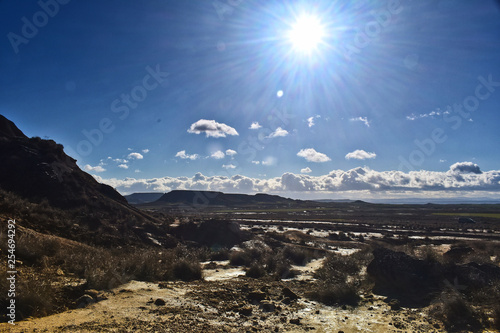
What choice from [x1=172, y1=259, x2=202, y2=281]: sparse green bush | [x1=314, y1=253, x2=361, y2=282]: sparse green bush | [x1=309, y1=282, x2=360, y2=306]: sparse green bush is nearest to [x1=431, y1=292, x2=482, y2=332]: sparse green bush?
[x1=309, y1=282, x2=360, y2=306]: sparse green bush

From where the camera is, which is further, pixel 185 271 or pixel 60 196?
pixel 60 196

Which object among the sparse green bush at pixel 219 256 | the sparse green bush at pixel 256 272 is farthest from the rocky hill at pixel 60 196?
the sparse green bush at pixel 256 272

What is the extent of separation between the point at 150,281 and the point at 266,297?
4189 millimetres

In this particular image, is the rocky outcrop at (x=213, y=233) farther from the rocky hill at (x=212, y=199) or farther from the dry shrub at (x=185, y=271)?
the rocky hill at (x=212, y=199)

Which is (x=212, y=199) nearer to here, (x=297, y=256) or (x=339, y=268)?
(x=297, y=256)

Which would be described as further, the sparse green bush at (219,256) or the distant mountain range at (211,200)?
the distant mountain range at (211,200)

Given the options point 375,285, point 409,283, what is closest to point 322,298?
point 375,285

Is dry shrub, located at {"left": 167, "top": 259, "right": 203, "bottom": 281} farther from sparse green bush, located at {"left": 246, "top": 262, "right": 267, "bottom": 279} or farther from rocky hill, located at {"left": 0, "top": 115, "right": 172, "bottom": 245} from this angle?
rocky hill, located at {"left": 0, "top": 115, "right": 172, "bottom": 245}

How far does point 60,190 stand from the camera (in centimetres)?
2284

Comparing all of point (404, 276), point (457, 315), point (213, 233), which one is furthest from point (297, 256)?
point (457, 315)

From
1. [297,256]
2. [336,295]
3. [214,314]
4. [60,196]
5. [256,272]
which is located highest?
[60,196]

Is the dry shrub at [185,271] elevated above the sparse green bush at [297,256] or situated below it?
above

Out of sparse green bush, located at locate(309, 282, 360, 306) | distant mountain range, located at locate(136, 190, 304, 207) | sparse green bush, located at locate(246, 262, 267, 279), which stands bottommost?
sparse green bush, located at locate(246, 262, 267, 279)

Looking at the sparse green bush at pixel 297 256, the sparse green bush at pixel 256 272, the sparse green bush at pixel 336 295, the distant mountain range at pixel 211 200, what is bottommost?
the sparse green bush at pixel 297 256
